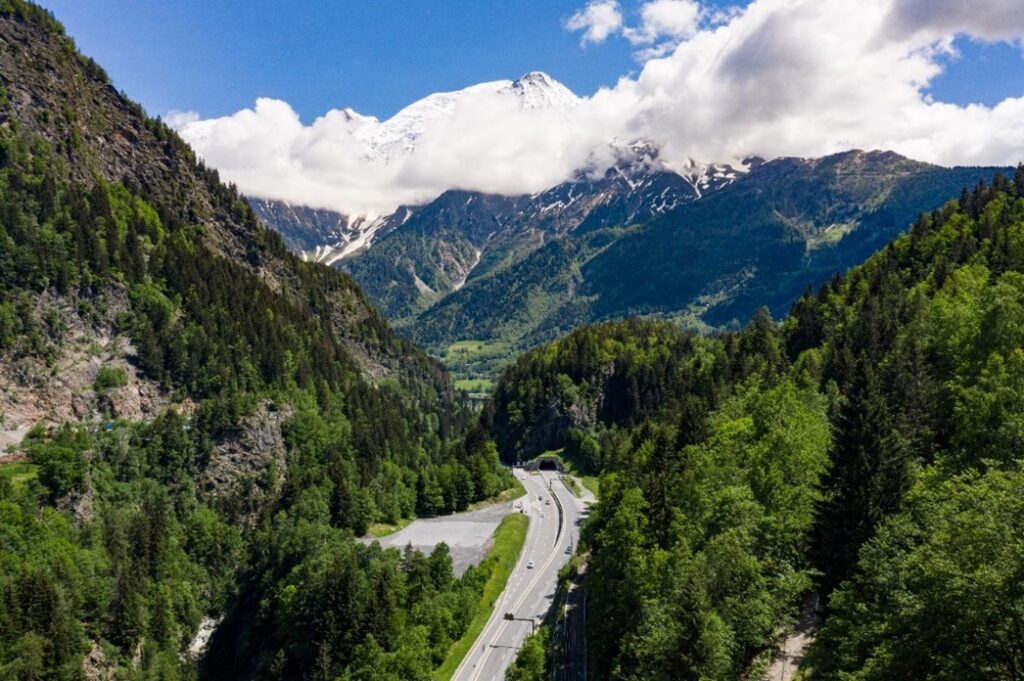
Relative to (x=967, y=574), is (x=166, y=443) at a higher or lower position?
higher

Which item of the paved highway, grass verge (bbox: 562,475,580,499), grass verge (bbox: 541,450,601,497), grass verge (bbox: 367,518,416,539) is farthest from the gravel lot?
grass verge (bbox: 541,450,601,497)

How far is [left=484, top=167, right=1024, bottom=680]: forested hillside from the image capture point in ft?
87.3

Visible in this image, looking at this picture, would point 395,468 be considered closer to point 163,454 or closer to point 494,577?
point 163,454

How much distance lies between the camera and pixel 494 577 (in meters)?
102

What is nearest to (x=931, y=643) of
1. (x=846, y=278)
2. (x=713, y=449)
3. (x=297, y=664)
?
(x=713, y=449)

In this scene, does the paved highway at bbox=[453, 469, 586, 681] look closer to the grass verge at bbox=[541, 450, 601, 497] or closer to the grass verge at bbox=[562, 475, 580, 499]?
the grass verge at bbox=[562, 475, 580, 499]

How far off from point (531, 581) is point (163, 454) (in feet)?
252

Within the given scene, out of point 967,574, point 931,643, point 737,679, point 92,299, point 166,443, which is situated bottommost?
point 737,679

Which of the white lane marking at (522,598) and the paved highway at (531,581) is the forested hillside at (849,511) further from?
the white lane marking at (522,598)

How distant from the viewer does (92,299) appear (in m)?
140

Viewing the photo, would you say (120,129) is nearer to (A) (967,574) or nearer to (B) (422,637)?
(B) (422,637)

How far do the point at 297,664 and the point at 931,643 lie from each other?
83.0m

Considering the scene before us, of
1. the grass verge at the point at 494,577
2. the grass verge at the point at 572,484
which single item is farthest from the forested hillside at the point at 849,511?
the grass verge at the point at 572,484

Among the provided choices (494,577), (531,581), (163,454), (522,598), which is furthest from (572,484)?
(163,454)
